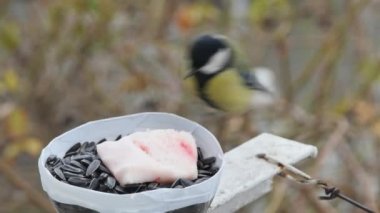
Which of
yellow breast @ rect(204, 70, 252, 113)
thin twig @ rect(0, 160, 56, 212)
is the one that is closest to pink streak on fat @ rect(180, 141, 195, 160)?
Answer: yellow breast @ rect(204, 70, 252, 113)

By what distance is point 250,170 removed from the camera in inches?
35.9

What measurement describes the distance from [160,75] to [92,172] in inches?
64.0

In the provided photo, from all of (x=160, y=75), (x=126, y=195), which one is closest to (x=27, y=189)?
(x=160, y=75)

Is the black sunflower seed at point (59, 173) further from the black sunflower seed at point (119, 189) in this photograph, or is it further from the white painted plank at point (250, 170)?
the white painted plank at point (250, 170)

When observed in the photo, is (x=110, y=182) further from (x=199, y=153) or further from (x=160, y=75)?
(x=160, y=75)

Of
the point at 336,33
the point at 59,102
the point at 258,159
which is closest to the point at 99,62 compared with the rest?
the point at 59,102

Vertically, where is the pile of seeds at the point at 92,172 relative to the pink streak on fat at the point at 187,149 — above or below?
below

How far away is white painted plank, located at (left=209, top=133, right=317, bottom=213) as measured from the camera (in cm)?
86

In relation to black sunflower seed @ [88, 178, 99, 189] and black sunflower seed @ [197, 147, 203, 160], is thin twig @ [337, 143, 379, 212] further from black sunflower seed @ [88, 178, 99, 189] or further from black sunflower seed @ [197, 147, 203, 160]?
black sunflower seed @ [88, 178, 99, 189]

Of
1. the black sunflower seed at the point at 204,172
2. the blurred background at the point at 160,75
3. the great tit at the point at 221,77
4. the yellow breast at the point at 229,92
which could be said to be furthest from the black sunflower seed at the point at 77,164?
the blurred background at the point at 160,75

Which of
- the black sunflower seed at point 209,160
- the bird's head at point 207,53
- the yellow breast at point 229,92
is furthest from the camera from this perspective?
the yellow breast at point 229,92

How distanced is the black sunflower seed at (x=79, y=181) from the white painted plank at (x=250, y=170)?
0.20 m

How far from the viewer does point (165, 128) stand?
801mm

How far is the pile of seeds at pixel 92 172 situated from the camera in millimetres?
668
